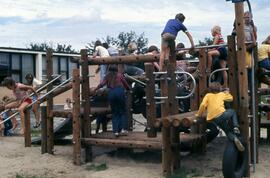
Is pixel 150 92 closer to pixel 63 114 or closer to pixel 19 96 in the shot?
pixel 63 114

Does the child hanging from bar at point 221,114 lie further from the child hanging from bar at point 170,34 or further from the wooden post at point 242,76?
the child hanging from bar at point 170,34

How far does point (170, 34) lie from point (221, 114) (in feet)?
6.82

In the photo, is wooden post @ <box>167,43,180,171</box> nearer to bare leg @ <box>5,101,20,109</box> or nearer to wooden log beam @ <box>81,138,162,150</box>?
wooden log beam @ <box>81,138,162,150</box>

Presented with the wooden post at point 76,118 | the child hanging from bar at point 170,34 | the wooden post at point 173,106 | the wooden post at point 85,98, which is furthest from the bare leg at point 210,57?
the wooden post at point 76,118

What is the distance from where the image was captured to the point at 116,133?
9258mm

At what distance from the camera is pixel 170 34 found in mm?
8781

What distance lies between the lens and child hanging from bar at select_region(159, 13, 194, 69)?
8.52m

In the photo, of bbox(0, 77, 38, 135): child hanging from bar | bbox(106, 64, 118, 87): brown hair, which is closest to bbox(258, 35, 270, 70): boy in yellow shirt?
bbox(106, 64, 118, 87): brown hair

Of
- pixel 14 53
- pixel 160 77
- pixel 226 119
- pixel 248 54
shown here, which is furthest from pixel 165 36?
pixel 14 53

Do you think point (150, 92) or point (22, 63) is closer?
point (150, 92)

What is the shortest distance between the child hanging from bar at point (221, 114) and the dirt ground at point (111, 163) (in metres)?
0.83

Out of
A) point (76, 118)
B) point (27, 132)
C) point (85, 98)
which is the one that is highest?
point (85, 98)

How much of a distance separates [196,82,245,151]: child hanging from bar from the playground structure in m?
0.21

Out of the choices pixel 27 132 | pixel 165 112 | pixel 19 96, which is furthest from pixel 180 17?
pixel 19 96
